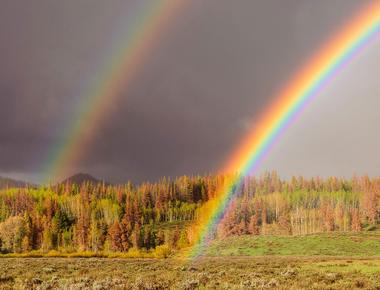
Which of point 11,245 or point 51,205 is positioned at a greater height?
point 51,205

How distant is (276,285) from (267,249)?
63.0 meters

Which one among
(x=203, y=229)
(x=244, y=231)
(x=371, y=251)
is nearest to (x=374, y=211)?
(x=244, y=231)

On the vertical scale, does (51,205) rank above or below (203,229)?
above

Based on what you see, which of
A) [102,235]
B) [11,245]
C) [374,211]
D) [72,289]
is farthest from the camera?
[374,211]

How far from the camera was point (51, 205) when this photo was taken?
16938 cm

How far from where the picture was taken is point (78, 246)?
14412 cm

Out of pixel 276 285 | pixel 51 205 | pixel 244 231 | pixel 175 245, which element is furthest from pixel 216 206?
pixel 276 285

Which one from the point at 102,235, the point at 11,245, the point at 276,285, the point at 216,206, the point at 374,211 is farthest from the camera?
the point at 216,206

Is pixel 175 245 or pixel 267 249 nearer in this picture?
pixel 267 249

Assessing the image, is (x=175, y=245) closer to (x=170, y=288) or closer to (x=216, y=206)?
(x=216, y=206)

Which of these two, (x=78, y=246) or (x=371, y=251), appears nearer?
(x=371, y=251)

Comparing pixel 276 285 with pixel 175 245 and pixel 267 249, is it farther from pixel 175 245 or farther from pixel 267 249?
pixel 175 245

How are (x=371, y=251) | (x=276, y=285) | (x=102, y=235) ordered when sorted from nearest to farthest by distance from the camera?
(x=276, y=285)
(x=371, y=251)
(x=102, y=235)

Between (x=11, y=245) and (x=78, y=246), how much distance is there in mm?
21068
